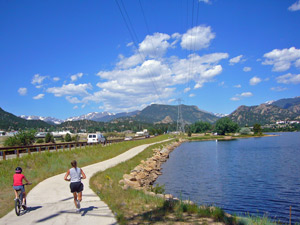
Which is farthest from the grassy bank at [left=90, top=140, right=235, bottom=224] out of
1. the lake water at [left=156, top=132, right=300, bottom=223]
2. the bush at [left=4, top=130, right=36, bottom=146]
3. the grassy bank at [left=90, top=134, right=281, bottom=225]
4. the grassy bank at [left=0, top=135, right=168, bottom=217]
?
the bush at [left=4, top=130, right=36, bottom=146]

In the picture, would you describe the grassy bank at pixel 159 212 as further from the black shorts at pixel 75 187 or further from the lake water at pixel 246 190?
the lake water at pixel 246 190

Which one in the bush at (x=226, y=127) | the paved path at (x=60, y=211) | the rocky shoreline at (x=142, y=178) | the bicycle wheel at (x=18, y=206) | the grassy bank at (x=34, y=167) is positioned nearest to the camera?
the paved path at (x=60, y=211)

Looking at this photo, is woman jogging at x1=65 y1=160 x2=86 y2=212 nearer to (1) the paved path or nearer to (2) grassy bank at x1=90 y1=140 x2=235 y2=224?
(1) the paved path

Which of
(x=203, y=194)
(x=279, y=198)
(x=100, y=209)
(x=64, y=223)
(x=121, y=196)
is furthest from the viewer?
(x=203, y=194)

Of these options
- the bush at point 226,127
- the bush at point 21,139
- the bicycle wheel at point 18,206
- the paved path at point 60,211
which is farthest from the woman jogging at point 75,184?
the bush at point 226,127

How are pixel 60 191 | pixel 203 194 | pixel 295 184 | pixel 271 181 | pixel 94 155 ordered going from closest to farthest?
pixel 60 191 < pixel 203 194 < pixel 295 184 < pixel 271 181 < pixel 94 155

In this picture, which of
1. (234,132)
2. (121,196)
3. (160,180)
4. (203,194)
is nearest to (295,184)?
(203,194)

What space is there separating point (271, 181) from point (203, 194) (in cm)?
893

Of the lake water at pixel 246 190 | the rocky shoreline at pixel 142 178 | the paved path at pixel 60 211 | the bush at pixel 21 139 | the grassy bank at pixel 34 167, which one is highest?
the bush at pixel 21 139

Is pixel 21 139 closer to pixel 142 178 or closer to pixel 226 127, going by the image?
pixel 142 178

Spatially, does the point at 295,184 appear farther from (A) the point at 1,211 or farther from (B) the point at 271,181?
(A) the point at 1,211

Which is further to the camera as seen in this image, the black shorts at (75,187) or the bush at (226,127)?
the bush at (226,127)

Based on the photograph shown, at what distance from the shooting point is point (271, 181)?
88.2 ft

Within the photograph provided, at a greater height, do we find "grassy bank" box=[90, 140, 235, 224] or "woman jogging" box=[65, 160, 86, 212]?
"woman jogging" box=[65, 160, 86, 212]
